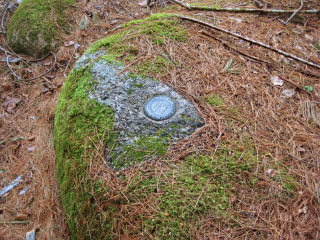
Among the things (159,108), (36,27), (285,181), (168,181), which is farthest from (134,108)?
(36,27)

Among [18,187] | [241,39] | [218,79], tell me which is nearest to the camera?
[218,79]

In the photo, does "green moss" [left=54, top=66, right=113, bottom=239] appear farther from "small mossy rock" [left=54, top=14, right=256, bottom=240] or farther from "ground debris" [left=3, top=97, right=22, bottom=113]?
"ground debris" [left=3, top=97, right=22, bottom=113]

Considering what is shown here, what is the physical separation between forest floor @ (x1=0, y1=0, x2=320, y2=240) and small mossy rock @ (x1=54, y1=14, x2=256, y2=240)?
19 centimetres

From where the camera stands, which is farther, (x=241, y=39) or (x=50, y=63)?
(x=50, y=63)

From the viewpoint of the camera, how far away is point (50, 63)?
417cm

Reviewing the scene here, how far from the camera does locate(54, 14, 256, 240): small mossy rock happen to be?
71.2 inches

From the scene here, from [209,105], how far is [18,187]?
7.73 feet

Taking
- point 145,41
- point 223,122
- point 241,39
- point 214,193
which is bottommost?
point 214,193

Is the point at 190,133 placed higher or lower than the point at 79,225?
higher

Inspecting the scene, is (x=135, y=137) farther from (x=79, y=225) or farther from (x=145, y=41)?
(x=145, y=41)

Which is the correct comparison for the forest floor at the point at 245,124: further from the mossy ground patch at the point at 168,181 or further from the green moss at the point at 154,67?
the green moss at the point at 154,67

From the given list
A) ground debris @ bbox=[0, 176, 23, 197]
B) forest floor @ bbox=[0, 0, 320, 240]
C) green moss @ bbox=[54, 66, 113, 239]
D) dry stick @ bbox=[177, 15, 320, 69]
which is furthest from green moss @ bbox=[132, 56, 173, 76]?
ground debris @ bbox=[0, 176, 23, 197]

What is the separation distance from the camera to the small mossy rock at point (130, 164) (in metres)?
1.81

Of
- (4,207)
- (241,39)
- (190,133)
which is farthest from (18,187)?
(241,39)
